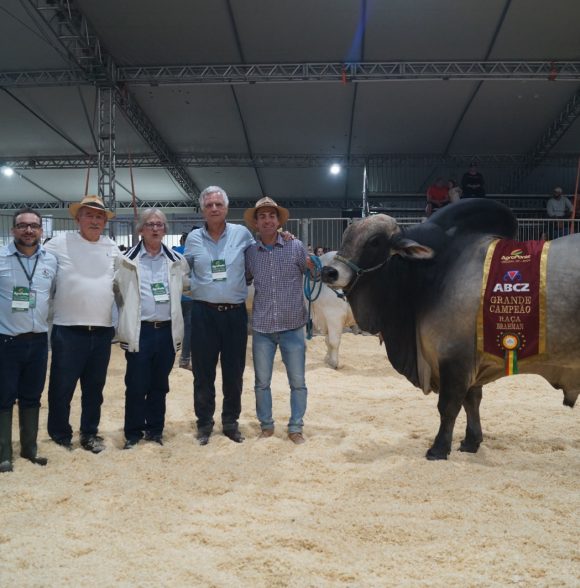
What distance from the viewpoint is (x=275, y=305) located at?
4227 millimetres

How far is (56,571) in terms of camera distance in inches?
93.1

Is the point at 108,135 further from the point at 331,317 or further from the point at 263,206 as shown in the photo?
the point at 263,206

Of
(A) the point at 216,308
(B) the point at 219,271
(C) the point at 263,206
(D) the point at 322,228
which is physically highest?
(D) the point at 322,228

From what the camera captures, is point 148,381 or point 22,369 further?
point 148,381

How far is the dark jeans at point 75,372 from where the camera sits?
12.7 feet

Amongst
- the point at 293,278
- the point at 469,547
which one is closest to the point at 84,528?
the point at 469,547

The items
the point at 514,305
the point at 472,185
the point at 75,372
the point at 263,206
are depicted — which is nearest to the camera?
the point at 514,305

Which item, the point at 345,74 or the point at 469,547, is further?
the point at 345,74

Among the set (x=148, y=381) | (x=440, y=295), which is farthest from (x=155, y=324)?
(x=440, y=295)

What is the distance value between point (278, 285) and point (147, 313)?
3.15 feet

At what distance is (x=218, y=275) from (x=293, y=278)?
0.55 m

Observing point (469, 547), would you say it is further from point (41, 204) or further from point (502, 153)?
point (41, 204)

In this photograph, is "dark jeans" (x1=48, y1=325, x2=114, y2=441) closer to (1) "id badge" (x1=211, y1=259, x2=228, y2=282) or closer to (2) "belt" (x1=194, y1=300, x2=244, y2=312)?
(2) "belt" (x1=194, y1=300, x2=244, y2=312)

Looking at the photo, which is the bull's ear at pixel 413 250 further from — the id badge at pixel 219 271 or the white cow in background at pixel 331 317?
the white cow in background at pixel 331 317
